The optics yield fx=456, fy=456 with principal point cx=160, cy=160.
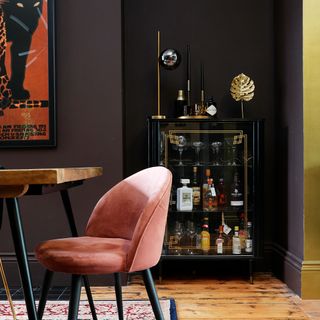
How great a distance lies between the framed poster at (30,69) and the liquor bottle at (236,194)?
1373 mm

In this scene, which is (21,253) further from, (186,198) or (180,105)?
(180,105)

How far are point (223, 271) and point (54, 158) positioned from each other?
5.23 ft

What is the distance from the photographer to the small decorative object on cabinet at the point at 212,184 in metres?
3.36

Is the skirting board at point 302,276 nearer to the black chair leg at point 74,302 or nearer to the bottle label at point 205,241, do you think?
the bottle label at point 205,241

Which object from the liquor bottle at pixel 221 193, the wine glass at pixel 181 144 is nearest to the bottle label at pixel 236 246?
the liquor bottle at pixel 221 193

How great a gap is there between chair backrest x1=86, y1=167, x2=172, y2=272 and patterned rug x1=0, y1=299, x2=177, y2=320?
0.76 meters

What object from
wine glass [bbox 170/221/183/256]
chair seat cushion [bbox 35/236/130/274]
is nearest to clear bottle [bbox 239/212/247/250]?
wine glass [bbox 170/221/183/256]

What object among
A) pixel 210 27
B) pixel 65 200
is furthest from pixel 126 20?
pixel 65 200

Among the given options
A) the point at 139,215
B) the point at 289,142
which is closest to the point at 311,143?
the point at 289,142

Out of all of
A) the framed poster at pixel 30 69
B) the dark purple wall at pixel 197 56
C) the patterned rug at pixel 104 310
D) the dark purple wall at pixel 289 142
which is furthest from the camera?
the dark purple wall at pixel 197 56

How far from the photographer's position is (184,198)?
344cm

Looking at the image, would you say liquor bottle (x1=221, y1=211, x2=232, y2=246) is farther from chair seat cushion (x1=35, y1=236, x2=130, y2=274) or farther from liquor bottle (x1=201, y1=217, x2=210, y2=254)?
chair seat cushion (x1=35, y1=236, x2=130, y2=274)

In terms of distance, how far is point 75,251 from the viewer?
1534 millimetres

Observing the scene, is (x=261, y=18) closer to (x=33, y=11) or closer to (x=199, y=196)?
(x=199, y=196)
